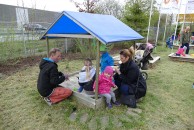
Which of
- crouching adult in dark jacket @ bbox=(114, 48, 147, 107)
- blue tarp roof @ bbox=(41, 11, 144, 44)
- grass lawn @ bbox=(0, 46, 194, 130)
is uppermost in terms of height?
blue tarp roof @ bbox=(41, 11, 144, 44)

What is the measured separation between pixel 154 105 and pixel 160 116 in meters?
0.44

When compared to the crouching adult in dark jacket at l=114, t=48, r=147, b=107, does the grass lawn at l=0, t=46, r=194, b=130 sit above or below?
below

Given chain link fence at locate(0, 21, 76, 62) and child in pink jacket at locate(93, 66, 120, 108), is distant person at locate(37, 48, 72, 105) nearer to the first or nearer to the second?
child in pink jacket at locate(93, 66, 120, 108)

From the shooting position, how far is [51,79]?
343 cm

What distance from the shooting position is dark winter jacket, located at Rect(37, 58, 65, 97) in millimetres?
3416

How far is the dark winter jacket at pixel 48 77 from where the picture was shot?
11.2ft

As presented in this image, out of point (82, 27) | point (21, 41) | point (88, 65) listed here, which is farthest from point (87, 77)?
point (21, 41)

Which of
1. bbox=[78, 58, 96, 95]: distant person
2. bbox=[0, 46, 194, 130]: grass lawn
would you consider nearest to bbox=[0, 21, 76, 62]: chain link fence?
bbox=[0, 46, 194, 130]: grass lawn

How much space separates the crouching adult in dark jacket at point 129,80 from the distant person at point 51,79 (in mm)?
1289

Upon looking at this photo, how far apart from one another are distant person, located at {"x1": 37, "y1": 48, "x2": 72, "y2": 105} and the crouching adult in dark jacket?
1.29m

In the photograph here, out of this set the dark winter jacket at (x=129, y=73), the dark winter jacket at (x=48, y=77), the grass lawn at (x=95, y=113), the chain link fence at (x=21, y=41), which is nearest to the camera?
the grass lawn at (x=95, y=113)

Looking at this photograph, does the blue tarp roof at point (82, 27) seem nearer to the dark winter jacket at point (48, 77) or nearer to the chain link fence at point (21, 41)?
the dark winter jacket at point (48, 77)

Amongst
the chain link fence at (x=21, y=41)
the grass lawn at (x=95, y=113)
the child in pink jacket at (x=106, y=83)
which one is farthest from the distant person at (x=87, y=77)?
the chain link fence at (x=21, y=41)

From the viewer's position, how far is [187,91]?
490cm
